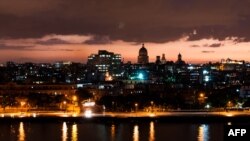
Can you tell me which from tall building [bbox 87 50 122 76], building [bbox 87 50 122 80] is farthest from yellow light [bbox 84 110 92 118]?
tall building [bbox 87 50 122 76]

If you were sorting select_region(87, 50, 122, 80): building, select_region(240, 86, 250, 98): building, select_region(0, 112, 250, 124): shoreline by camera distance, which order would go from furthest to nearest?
select_region(87, 50, 122, 80): building
select_region(240, 86, 250, 98): building
select_region(0, 112, 250, 124): shoreline

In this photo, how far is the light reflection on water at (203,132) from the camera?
111ft

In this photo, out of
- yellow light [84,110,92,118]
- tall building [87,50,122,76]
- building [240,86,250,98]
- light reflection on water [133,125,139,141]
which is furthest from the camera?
tall building [87,50,122,76]

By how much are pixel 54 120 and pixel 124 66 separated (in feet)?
333

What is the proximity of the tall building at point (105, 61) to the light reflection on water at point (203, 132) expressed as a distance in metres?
99.5

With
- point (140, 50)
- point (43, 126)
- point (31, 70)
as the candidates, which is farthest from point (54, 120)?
point (140, 50)

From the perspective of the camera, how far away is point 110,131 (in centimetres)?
3919

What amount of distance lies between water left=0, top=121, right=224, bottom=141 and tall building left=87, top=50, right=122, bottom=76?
9752 cm

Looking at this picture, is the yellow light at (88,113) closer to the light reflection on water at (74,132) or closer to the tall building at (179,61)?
the light reflection on water at (74,132)

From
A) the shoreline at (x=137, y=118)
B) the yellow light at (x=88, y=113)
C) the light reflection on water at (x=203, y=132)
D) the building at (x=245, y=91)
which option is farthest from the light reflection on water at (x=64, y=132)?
the building at (x=245, y=91)

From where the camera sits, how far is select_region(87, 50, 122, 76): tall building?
471ft

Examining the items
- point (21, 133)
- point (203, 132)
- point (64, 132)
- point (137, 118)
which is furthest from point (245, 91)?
point (21, 133)

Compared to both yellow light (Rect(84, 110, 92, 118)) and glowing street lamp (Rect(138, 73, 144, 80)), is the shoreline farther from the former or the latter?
glowing street lamp (Rect(138, 73, 144, 80))

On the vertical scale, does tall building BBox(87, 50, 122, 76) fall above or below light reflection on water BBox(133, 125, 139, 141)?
above
